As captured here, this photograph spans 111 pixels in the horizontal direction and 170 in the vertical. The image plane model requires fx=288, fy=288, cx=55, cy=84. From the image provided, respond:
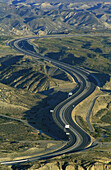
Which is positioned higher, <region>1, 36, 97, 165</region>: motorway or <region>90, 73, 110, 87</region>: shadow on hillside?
<region>90, 73, 110, 87</region>: shadow on hillside

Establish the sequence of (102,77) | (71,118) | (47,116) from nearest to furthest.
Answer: (71,118)
(47,116)
(102,77)

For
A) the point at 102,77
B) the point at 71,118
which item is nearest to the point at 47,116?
the point at 71,118

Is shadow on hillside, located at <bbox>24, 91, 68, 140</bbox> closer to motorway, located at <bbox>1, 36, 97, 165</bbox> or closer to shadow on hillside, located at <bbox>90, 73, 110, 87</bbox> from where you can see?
motorway, located at <bbox>1, 36, 97, 165</bbox>

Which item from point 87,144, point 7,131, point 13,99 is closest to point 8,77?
point 13,99

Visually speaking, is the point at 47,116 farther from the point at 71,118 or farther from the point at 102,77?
the point at 102,77

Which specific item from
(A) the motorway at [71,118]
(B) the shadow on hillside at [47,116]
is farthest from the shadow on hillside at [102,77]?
(B) the shadow on hillside at [47,116]

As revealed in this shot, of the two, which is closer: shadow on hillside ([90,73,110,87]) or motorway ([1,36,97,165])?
motorway ([1,36,97,165])

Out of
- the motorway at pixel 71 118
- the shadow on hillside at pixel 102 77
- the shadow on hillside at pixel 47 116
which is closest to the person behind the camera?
the motorway at pixel 71 118

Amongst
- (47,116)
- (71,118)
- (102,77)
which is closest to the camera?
(71,118)

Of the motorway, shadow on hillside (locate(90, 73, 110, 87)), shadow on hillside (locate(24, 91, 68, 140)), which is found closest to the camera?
the motorway

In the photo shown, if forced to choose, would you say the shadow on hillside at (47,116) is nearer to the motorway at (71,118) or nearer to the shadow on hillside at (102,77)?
the motorway at (71,118)

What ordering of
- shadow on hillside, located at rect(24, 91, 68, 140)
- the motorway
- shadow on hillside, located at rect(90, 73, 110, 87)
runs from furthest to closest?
shadow on hillside, located at rect(90, 73, 110, 87), shadow on hillside, located at rect(24, 91, 68, 140), the motorway

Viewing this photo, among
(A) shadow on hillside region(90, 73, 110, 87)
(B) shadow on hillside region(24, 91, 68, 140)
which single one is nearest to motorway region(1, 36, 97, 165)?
(B) shadow on hillside region(24, 91, 68, 140)
